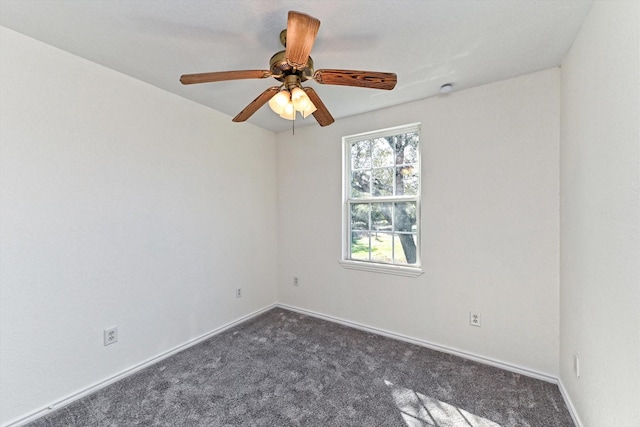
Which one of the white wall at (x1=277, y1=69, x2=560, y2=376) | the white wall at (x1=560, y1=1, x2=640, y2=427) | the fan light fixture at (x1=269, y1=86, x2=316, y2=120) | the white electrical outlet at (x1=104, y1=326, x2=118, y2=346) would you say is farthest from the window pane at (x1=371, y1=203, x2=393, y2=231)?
the white electrical outlet at (x1=104, y1=326, x2=118, y2=346)

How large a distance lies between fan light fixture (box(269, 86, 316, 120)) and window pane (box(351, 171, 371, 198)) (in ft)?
4.70

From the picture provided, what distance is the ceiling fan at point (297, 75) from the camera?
3.88ft

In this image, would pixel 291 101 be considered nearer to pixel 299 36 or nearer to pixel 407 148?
pixel 299 36

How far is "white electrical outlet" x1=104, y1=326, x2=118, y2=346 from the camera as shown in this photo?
79.1 inches

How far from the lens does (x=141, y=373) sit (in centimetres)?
213

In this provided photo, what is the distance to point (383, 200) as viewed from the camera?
284cm

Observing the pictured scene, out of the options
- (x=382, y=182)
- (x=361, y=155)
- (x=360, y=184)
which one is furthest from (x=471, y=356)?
(x=361, y=155)

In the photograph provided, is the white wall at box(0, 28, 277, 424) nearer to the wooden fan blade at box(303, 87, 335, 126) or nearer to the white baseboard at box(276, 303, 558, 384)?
the white baseboard at box(276, 303, 558, 384)

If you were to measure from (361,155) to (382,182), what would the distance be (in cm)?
41

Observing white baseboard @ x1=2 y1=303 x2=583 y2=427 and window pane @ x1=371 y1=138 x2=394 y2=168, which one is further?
window pane @ x1=371 y1=138 x2=394 y2=168

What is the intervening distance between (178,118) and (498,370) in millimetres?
3522

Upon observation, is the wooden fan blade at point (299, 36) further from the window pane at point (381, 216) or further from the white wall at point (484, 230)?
the window pane at point (381, 216)

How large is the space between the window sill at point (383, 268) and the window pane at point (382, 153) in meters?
1.07

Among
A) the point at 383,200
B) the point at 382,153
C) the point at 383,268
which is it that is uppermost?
the point at 382,153
